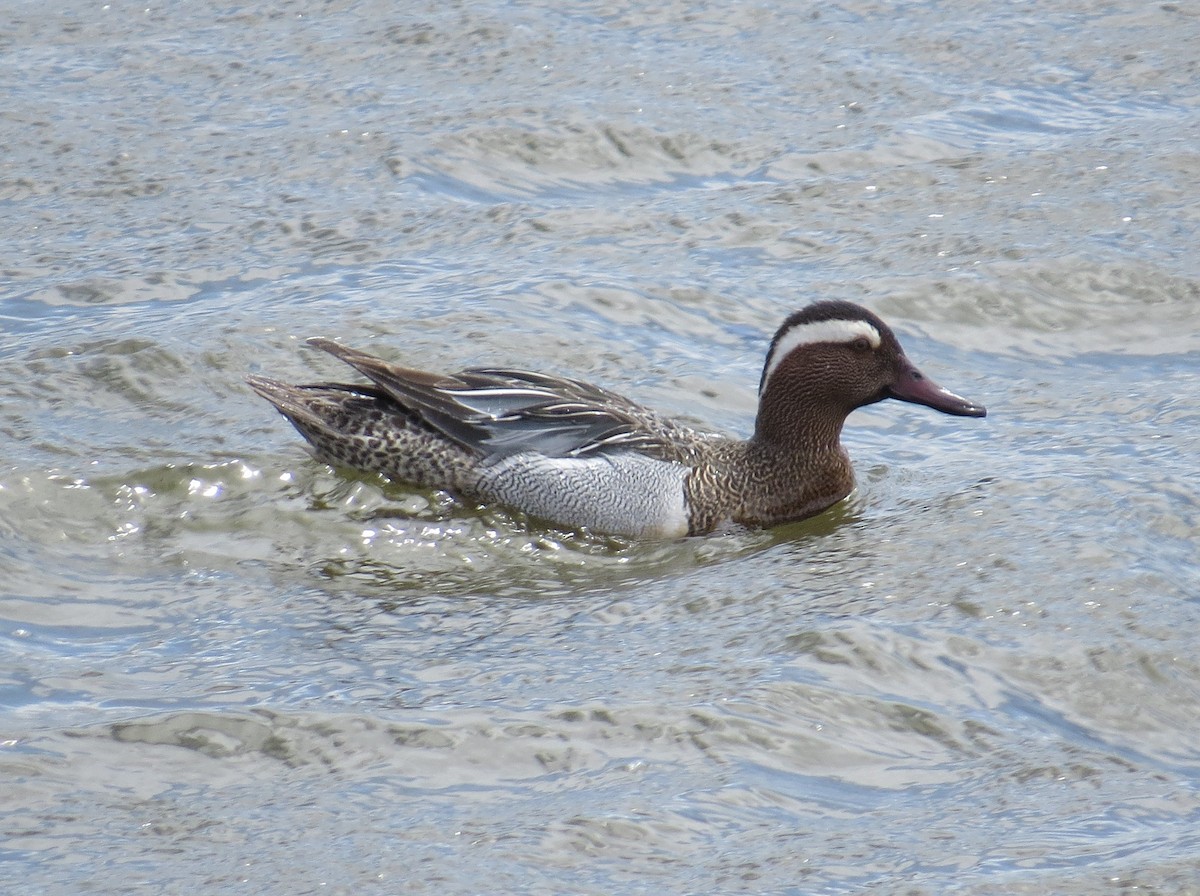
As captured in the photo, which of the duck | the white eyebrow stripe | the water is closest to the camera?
the water

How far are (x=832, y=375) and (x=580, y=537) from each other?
1512 mm

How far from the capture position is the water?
6.10m

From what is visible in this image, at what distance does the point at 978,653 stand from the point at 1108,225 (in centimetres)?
520

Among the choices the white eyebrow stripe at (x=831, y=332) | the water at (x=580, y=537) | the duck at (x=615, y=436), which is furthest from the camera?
the white eyebrow stripe at (x=831, y=332)

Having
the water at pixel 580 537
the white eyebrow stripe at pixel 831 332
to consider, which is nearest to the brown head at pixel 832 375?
the white eyebrow stripe at pixel 831 332

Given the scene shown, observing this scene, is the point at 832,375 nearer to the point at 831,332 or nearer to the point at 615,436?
the point at 831,332

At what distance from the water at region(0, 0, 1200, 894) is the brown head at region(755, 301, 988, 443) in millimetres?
480

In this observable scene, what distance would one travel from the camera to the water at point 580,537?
6.10m

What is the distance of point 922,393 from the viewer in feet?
29.9

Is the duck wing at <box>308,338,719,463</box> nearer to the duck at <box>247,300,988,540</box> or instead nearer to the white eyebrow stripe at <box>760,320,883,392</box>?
the duck at <box>247,300,988,540</box>

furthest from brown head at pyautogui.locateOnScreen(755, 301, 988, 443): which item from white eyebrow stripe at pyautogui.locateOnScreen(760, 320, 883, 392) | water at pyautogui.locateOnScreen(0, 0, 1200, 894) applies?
water at pyautogui.locateOnScreen(0, 0, 1200, 894)

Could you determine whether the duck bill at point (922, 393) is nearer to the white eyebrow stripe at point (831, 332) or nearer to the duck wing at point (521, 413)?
the white eyebrow stripe at point (831, 332)

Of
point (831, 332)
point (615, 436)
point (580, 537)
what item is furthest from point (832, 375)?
point (580, 537)

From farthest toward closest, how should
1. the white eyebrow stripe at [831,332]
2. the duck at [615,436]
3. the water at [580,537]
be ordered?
the white eyebrow stripe at [831,332] < the duck at [615,436] < the water at [580,537]
